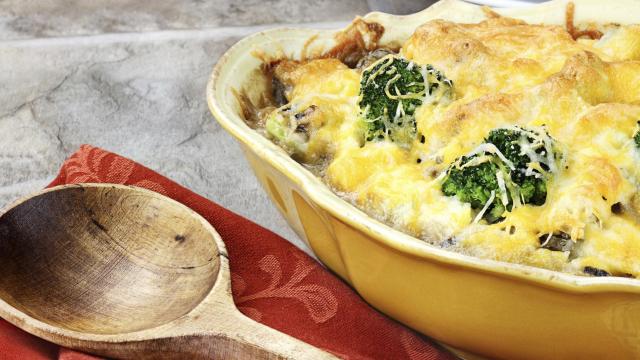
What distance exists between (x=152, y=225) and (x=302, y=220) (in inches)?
12.1

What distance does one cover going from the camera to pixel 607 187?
1257 mm

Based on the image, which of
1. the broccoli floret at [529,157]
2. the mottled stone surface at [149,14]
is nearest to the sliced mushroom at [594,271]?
the broccoli floret at [529,157]

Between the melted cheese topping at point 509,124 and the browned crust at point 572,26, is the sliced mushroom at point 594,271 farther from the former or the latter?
the browned crust at point 572,26

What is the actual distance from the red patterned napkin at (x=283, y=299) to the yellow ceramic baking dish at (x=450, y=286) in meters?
0.04

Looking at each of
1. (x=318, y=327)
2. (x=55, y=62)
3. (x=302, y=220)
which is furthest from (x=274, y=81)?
(x=55, y=62)

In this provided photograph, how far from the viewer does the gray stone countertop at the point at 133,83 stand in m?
2.02

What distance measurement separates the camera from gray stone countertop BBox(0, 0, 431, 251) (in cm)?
202

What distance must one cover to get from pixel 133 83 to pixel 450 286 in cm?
153

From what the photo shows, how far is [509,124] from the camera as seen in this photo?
4.59 ft

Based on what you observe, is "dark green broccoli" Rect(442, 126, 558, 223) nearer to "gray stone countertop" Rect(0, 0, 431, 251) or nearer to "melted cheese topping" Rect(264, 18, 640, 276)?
"melted cheese topping" Rect(264, 18, 640, 276)

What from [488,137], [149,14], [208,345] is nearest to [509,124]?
[488,137]

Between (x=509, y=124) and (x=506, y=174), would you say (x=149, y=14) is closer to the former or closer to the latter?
(x=509, y=124)

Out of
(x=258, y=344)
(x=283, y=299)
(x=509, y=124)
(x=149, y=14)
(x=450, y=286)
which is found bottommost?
(x=149, y=14)

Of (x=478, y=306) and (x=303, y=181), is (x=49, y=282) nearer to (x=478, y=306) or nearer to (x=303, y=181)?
(x=303, y=181)
